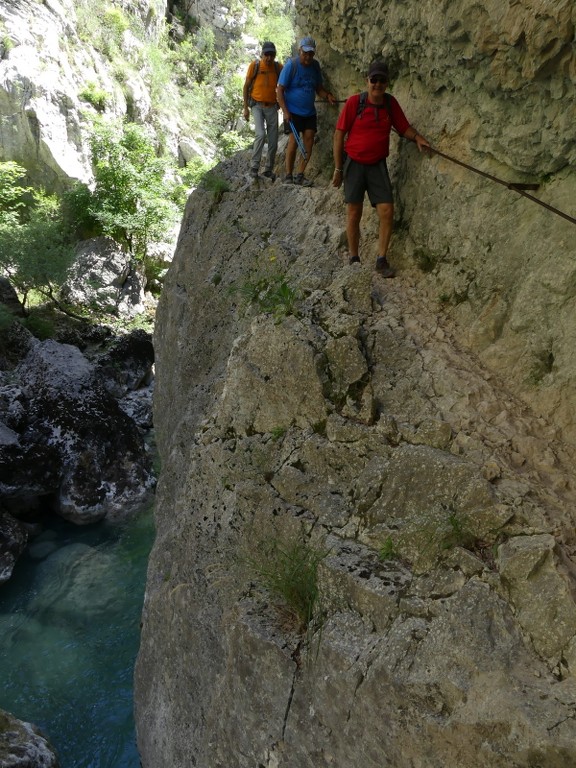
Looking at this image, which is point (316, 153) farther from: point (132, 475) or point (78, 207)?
point (78, 207)

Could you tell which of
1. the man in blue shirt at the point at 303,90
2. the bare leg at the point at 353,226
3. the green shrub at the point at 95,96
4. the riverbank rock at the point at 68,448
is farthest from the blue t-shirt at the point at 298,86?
the green shrub at the point at 95,96

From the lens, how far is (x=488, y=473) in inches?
140

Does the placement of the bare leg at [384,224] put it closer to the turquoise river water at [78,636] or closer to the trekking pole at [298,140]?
the trekking pole at [298,140]

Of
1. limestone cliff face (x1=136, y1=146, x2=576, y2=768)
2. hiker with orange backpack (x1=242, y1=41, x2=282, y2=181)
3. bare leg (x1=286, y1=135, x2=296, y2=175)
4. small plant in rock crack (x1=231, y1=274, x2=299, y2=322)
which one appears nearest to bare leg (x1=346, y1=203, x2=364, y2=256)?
limestone cliff face (x1=136, y1=146, x2=576, y2=768)

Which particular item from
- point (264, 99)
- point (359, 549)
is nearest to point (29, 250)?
point (264, 99)

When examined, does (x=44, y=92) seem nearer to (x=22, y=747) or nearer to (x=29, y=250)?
(x=29, y=250)

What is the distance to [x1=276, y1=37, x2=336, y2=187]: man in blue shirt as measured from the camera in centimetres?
664

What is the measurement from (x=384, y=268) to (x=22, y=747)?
6.14m

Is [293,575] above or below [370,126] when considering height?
below

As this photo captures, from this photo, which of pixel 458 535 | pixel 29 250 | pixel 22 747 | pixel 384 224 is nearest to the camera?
pixel 458 535

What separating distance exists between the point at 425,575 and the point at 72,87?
2627cm

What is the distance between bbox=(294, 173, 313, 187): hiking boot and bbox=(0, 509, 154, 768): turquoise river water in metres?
7.16

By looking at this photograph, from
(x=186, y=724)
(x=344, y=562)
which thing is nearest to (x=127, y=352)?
(x=186, y=724)

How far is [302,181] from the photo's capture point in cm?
698
